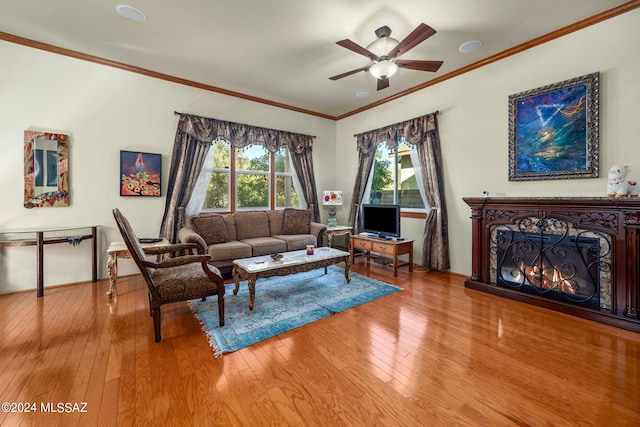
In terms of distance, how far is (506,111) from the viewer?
11.4 ft

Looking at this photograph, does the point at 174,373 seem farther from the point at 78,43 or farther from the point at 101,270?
the point at 78,43

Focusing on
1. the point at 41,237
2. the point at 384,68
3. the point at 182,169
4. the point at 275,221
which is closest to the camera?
the point at 384,68

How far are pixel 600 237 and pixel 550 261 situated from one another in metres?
0.50

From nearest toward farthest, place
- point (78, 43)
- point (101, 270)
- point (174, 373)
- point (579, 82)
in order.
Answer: point (174, 373) < point (579, 82) < point (78, 43) < point (101, 270)

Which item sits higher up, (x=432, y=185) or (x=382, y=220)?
(x=432, y=185)

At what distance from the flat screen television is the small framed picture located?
136 inches

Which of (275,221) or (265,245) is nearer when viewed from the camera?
(265,245)

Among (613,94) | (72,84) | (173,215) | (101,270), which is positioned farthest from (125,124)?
(613,94)

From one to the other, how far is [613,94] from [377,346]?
354 cm

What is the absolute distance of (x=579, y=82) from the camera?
9.46 feet

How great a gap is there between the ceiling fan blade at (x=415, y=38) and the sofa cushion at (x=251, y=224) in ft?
10.5

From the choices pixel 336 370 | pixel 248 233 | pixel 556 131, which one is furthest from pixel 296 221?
pixel 556 131

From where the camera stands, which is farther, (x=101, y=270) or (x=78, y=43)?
(x=101, y=270)

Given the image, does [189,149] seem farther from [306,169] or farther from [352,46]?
[352,46]
